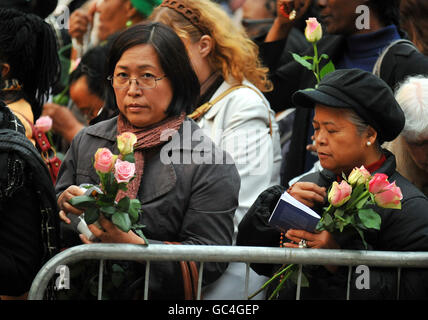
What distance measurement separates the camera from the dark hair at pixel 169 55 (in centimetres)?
414

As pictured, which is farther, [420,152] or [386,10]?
[386,10]

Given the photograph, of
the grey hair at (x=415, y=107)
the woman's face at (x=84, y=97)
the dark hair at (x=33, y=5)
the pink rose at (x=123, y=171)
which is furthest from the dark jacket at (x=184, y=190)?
the woman's face at (x=84, y=97)

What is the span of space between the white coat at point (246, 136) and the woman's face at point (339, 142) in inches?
33.9

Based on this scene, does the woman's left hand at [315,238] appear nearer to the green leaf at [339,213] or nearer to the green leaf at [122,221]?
the green leaf at [339,213]

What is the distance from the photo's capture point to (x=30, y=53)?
4.69 meters

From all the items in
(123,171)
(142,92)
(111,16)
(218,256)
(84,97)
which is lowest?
(218,256)

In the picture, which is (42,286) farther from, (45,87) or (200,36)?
(200,36)

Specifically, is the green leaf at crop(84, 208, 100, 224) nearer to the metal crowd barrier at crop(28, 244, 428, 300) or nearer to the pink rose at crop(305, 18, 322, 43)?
the metal crowd barrier at crop(28, 244, 428, 300)

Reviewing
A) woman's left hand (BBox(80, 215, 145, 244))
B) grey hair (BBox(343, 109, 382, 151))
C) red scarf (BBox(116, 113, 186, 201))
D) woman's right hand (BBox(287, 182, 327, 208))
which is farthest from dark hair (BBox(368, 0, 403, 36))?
woman's left hand (BBox(80, 215, 145, 244))

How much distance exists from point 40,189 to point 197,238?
0.78 metres

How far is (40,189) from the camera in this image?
11.7ft

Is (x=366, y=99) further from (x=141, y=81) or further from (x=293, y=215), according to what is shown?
(x=141, y=81)

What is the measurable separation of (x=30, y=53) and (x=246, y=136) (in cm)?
132

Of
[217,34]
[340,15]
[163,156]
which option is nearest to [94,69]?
[217,34]
